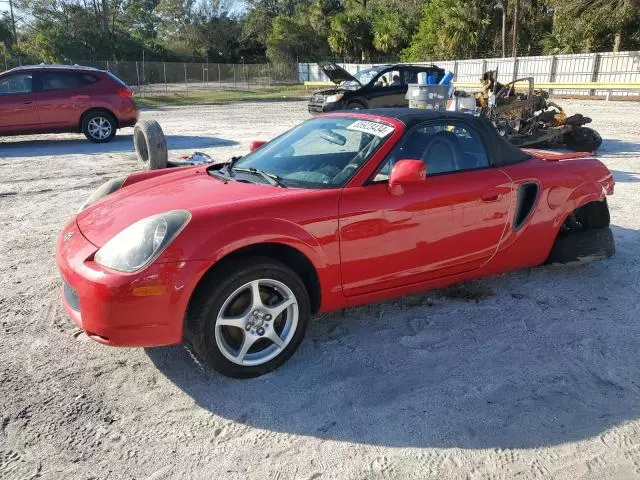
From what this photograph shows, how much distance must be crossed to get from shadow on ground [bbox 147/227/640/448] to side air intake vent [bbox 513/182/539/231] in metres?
0.61

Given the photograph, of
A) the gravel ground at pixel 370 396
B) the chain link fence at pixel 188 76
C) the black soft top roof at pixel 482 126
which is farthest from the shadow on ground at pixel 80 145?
the chain link fence at pixel 188 76

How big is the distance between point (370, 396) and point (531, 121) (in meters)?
8.82

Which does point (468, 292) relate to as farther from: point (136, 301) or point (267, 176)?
point (136, 301)

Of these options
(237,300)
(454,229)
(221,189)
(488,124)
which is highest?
(488,124)

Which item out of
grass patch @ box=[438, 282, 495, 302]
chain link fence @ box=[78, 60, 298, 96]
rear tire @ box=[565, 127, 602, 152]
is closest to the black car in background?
rear tire @ box=[565, 127, 602, 152]

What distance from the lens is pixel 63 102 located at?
1145 centimetres

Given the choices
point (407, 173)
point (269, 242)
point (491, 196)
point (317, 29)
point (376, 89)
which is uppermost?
point (317, 29)

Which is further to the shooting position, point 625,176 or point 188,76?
point 188,76

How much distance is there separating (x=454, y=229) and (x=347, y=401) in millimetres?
1423

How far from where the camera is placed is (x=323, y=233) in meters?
3.04

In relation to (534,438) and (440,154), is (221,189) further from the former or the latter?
(534,438)

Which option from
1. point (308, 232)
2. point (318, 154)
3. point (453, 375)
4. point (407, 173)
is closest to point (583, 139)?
point (318, 154)

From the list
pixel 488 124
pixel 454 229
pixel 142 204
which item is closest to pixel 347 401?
pixel 454 229

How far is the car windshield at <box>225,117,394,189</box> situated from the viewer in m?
3.33
